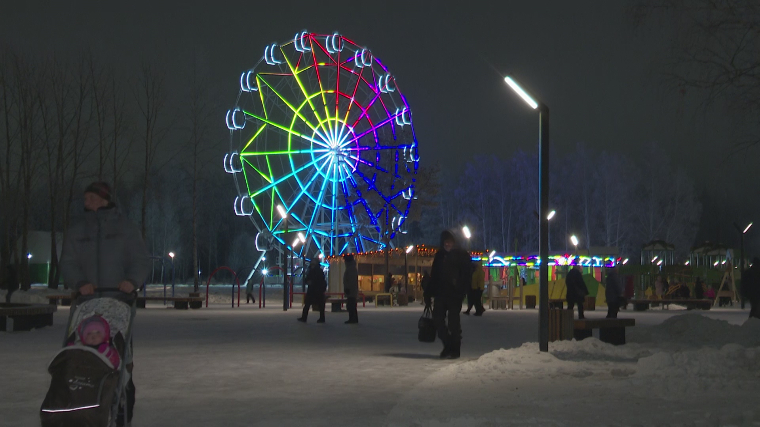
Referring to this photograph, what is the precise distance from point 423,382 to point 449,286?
282 centimetres

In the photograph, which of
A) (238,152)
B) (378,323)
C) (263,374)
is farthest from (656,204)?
(263,374)

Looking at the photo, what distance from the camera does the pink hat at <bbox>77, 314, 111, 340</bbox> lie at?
5172mm

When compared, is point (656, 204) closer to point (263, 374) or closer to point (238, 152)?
point (238, 152)

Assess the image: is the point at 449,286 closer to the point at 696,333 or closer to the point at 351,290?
the point at 696,333

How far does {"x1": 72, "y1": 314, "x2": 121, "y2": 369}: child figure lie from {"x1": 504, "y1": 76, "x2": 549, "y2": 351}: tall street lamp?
6831 millimetres

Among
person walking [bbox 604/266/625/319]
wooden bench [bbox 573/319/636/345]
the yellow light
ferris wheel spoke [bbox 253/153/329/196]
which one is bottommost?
wooden bench [bbox 573/319/636/345]

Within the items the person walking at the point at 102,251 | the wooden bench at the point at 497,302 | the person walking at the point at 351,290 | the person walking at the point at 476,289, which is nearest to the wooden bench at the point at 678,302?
the wooden bench at the point at 497,302

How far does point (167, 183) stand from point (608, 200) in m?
47.0

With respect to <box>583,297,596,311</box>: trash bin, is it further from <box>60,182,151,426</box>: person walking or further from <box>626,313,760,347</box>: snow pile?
<box>60,182,151,426</box>: person walking

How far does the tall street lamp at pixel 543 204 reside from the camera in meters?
11.1

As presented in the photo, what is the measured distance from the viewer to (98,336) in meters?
5.19

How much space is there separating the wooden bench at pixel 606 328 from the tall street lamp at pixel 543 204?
6.78ft

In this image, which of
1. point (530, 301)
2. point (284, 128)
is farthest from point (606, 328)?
point (284, 128)

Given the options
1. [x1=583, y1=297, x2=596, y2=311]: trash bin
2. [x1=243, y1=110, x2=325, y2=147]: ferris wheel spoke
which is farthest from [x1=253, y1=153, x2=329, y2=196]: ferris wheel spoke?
[x1=583, y1=297, x2=596, y2=311]: trash bin
